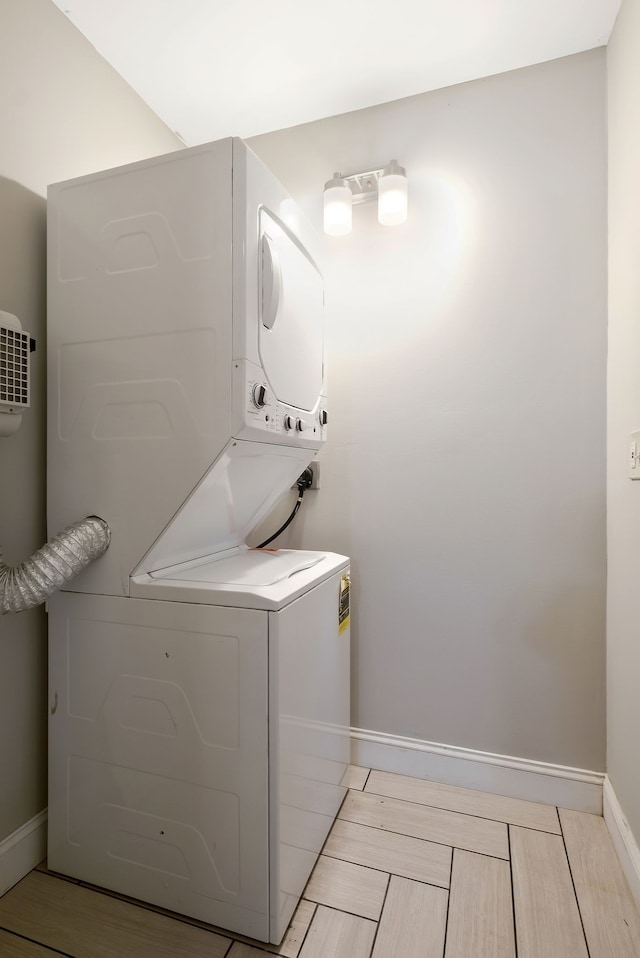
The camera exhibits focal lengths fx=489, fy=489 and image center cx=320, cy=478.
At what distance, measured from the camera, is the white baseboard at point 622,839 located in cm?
131

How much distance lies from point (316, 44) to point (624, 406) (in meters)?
1.60

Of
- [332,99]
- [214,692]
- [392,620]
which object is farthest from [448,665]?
[332,99]

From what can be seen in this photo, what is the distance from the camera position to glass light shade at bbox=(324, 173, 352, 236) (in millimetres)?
1883

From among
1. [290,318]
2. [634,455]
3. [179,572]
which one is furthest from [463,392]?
[179,572]

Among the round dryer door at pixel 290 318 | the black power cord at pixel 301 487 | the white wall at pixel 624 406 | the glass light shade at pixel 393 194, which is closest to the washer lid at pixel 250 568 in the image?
the black power cord at pixel 301 487

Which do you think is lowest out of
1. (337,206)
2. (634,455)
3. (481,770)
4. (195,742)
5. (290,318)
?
(481,770)

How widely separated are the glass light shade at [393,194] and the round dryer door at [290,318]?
0.39 m

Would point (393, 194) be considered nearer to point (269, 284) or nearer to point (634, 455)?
point (269, 284)

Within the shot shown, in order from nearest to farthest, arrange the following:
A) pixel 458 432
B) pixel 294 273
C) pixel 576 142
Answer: pixel 294 273 → pixel 576 142 → pixel 458 432

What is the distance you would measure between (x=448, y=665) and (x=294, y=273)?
1.50 metres

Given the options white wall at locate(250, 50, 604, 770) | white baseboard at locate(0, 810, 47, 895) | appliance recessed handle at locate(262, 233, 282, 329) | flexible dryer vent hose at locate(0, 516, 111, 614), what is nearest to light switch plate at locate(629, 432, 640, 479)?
white wall at locate(250, 50, 604, 770)

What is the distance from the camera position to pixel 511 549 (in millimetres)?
1790

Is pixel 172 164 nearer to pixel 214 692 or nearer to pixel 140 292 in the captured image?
pixel 140 292

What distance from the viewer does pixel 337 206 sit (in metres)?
1.89
